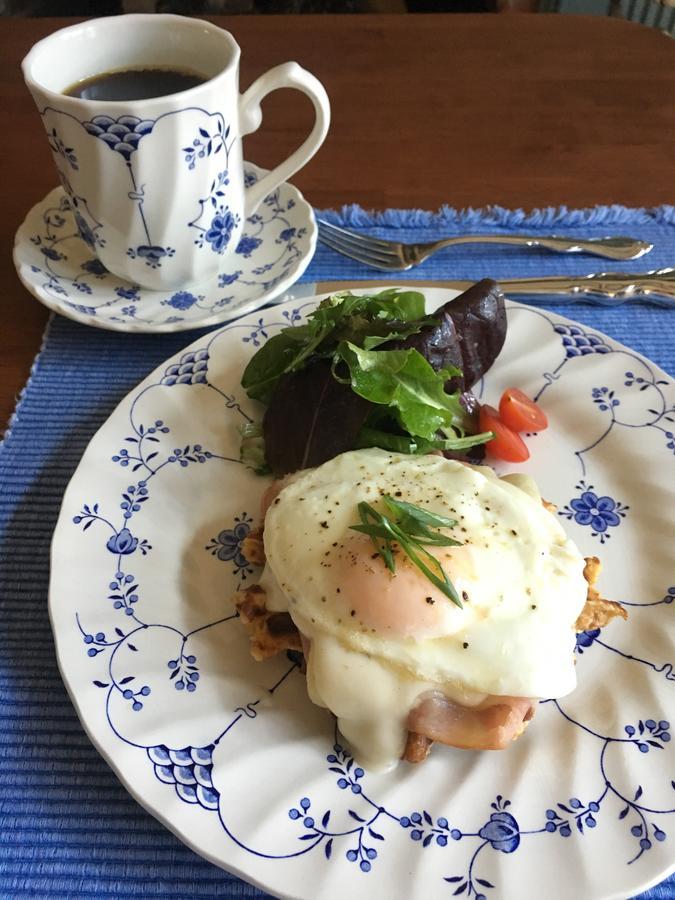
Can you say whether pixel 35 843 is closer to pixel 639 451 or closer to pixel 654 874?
pixel 654 874

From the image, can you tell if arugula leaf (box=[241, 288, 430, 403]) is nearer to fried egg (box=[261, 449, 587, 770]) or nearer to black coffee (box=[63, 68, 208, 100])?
fried egg (box=[261, 449, 587, 770])

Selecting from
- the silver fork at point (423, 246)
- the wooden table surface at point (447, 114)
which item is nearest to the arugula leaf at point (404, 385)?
the silver fork at point (423, 246)

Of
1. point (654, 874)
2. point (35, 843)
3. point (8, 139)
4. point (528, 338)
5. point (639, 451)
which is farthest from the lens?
point (8, 139)

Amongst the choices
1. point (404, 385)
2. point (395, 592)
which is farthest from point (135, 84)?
point (395, 592)

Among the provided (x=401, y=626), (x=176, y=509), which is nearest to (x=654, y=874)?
(x=401, y=626)

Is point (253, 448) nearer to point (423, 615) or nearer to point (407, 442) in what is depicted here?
point (407, 442)

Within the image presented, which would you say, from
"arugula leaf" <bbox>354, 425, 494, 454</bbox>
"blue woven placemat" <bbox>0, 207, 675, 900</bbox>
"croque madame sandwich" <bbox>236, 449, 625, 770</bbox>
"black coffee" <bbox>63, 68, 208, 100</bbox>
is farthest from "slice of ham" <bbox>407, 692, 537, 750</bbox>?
"black coffee" <bbox>63, 68, 208, 100</bbox>
